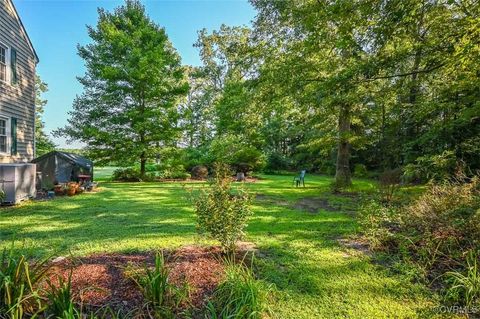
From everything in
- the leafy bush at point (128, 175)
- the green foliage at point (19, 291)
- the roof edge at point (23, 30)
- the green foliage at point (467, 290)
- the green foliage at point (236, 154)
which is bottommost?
A: the green foliage at point (467, 290)

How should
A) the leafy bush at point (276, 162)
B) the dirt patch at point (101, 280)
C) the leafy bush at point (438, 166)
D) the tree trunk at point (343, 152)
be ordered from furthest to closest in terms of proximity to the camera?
1. the leafy bush at point (276, 162)
2. the tree trunk at point (343, 152)
3. the leafy bush at point (438, 166)
4. the dirt patch at point (101, 280)

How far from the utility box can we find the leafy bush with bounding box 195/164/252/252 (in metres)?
6.18

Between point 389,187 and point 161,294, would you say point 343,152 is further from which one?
point 161,294

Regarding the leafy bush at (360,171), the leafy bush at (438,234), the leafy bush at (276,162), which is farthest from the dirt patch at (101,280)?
the leafy bush at (276,162)

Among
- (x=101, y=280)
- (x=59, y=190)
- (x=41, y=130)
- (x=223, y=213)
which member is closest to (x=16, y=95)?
(x=59, y=190)

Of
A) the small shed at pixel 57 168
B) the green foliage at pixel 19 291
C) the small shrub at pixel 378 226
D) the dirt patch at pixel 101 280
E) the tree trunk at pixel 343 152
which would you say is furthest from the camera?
the tree trunk at pixel 343 152

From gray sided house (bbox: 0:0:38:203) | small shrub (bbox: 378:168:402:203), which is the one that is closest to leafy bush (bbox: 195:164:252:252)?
small shrub (bbox: 378:168:402:203)

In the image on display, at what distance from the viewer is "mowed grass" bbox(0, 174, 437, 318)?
2.66 m

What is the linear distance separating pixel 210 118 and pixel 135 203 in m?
18.9

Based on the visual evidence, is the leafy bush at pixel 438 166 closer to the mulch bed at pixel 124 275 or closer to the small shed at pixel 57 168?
the mulch bed at pixel 124 275

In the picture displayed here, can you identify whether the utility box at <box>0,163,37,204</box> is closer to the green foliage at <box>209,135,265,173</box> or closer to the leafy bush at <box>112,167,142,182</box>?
the leafy bush at <box>112,167,142,182</box>

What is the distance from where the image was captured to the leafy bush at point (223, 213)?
3.25 m

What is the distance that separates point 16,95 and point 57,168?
2.85 meters

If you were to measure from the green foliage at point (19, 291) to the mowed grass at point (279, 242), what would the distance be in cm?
44
